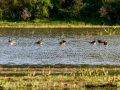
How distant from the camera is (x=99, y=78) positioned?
33.2 feet

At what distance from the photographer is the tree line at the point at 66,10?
55875mm

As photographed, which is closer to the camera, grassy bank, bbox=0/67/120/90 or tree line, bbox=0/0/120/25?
grassy bank, bbox=0/67/120/90

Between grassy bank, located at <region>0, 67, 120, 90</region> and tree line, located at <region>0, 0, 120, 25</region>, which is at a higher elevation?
grassy bank, located at <region>0, 67, 120, 90</region>

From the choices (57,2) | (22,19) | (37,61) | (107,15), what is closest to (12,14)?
(22,19)

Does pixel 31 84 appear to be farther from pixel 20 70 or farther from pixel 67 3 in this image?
pixel 67 3

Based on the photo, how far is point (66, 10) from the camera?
59.8 m

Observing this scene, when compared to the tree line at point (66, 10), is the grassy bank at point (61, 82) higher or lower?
higher

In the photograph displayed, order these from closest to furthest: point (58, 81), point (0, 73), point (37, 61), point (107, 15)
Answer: point (58, 81) < point (0, 73) < point (37, 61) < point (107, 15)

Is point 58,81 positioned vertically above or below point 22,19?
above

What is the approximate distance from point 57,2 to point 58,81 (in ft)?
176

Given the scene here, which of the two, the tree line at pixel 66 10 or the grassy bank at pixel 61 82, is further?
the tree line at pixel 66 10

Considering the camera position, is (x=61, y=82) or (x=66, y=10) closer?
(x=61, y=82)

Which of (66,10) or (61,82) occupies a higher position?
(61,82)

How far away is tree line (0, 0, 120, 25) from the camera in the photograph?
55.9m
